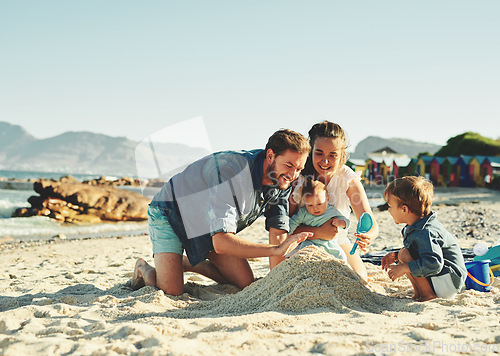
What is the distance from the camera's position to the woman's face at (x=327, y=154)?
3.59m

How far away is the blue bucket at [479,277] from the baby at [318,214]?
1001 mm

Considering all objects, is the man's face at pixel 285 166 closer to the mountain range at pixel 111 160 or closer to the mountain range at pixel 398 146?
the mountain range at pixel 111 160

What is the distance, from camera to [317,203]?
144 inches

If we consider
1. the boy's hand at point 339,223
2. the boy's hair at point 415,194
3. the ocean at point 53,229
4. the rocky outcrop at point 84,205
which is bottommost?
the ocean at point 53,229

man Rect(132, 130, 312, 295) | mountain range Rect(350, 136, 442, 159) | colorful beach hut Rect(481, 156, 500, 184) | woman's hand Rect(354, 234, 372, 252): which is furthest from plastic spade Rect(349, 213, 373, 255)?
mountain range Rect(350, 136, 442, 159)

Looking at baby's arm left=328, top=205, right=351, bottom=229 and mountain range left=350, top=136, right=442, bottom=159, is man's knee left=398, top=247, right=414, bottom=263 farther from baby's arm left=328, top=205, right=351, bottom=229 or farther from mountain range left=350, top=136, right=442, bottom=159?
mountain range left=350, top=136, right=442, bottom=159

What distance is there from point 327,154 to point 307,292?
1.37 m

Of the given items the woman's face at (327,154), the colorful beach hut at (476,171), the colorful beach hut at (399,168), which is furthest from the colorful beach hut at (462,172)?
the woman's face at (327,154)

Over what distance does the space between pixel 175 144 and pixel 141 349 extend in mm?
2837

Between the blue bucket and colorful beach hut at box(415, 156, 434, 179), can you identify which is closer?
the blue bucket

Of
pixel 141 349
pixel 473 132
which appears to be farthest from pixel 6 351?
pixel 473 132

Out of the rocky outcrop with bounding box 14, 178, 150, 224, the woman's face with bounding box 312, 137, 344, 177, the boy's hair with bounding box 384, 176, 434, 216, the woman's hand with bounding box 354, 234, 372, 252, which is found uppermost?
the woman's face with bounding box 312, 137, 344, 177

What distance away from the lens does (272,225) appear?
11.3 feet

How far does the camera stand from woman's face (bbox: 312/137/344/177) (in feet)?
11.8
